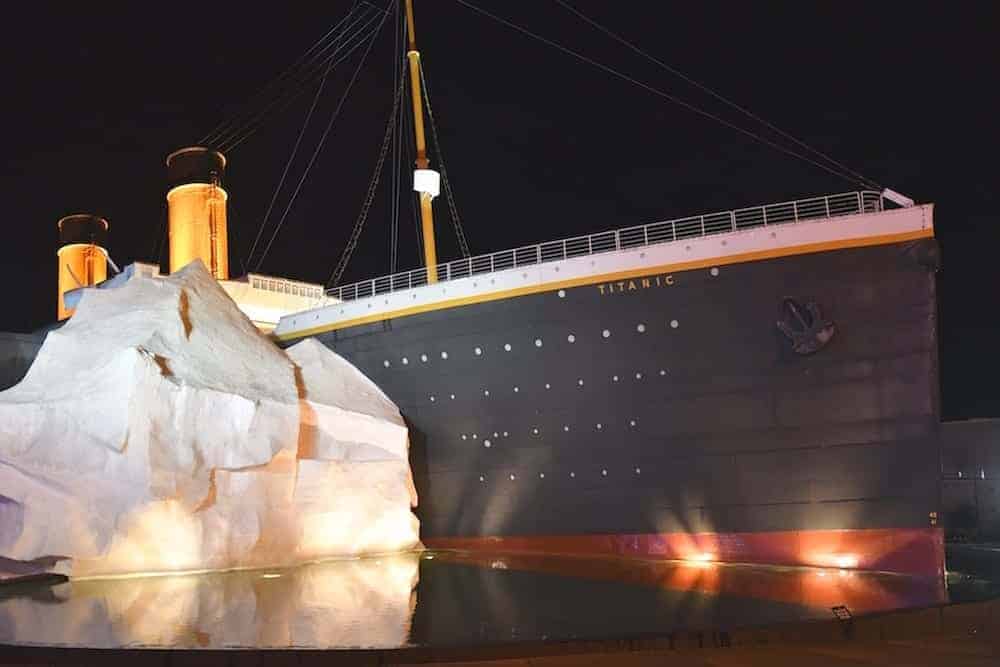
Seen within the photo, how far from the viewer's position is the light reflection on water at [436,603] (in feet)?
32.4

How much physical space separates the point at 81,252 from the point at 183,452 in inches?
896

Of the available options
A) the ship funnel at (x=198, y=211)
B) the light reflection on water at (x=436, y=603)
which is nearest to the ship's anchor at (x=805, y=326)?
the light reflection on water at (x=436, y=603)

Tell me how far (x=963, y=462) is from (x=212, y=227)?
25.0 metres

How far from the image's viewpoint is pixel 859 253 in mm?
15820

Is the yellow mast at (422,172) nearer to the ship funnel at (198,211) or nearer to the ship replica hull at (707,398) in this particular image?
the ship replica hull at (707,398)

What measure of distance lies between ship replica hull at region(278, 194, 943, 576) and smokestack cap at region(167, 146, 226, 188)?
1417 centimetres

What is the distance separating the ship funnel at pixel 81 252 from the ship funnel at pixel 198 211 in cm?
742

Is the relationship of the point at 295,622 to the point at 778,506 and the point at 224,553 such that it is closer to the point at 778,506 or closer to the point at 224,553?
the point at 224,553

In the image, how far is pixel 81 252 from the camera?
36.0 metres

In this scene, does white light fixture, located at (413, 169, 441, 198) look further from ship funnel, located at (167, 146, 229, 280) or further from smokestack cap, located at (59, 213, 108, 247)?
smokestack cap, located at (59, 213, 108, 247)

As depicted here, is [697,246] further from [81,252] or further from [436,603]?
[81,252]

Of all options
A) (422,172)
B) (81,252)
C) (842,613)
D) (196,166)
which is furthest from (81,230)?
(842,613)

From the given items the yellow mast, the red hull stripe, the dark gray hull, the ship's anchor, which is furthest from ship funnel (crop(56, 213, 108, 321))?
the ship's anchor

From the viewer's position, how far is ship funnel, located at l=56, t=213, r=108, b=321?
3581cm
